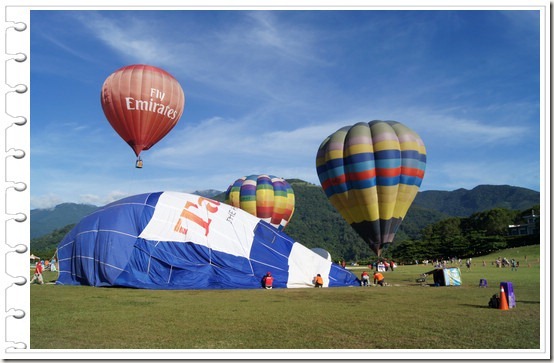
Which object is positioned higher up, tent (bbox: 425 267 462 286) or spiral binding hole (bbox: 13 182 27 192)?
spiral binding hole (bbox: 13 182 27 192)

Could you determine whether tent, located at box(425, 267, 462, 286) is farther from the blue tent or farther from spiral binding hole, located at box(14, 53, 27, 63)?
spiral binding hole, located at box(14, 53, 27, 63)

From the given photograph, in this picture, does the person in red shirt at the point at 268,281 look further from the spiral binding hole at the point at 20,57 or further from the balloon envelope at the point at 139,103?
the spiral binding hole at the point at 20,57

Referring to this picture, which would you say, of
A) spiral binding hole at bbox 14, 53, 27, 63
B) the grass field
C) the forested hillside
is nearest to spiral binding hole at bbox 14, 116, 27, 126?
spiral binding hole at bbox 14, 53, 27, 63

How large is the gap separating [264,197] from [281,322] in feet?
106

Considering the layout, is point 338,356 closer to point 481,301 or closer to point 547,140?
point 547,140

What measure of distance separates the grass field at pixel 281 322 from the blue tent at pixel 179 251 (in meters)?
3.55

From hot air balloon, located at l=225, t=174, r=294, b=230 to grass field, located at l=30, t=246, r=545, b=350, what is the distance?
1088 inches

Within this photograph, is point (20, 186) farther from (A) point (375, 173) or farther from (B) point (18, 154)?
(A) point (375, 173)

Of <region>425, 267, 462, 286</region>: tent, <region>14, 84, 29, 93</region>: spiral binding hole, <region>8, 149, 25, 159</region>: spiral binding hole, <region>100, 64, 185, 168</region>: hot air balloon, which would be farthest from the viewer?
<region>100, 64, 185, 168</region>: hot air balloon

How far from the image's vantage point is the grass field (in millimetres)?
6152

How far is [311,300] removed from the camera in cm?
1211

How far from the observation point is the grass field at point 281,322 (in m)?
6.15

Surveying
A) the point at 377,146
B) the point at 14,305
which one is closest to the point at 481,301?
the point at 14,305

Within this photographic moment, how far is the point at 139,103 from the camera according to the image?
21.1m
